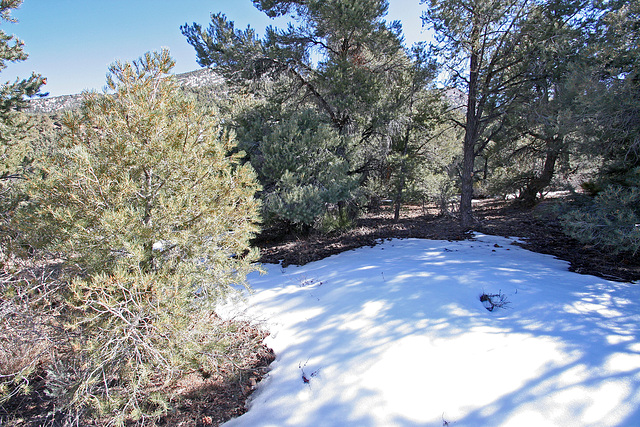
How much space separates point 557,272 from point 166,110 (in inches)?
215

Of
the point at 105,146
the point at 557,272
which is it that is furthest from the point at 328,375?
the point at 557,272

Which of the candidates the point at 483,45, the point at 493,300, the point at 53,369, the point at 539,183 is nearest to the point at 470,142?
the point at 483,45

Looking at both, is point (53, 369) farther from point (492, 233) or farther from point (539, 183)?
point (539, 183)

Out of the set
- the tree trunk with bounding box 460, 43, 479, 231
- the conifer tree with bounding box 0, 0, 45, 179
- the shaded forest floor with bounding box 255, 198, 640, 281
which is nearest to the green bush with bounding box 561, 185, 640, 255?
the shaded forest floor with bounding box 255, 198, 640, 281

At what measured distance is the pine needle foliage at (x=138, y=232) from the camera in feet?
7.30

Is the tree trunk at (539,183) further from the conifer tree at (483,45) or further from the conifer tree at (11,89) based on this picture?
the conifer tree at (11,89)

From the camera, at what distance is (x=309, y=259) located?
250 inches

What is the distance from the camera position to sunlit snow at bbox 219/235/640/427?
225 cm

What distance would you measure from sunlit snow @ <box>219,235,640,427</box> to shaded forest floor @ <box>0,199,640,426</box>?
245 millimetres

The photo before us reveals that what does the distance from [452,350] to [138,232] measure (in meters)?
2.94

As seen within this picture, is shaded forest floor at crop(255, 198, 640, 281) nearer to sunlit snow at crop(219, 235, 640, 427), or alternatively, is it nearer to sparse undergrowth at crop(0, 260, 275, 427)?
sunlit snow at crop(219, 235, 640, 427)

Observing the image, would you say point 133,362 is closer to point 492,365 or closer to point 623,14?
point 492,365

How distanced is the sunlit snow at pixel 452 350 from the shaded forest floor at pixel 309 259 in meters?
0.24

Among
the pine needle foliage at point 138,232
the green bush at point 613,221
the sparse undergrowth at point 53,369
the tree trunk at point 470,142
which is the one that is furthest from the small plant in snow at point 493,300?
the tree trunk at point 470,142
